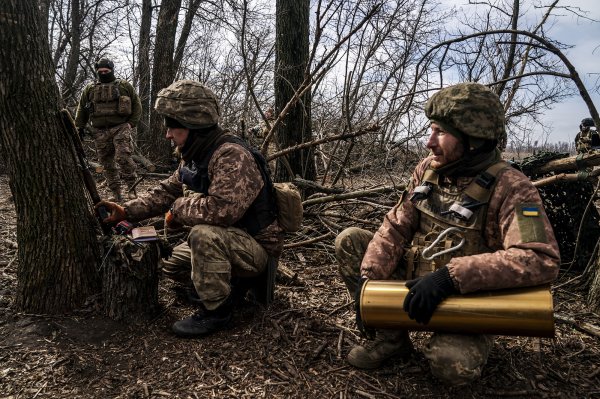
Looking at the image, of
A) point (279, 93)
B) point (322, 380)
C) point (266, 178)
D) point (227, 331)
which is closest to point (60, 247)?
point (227, 331)

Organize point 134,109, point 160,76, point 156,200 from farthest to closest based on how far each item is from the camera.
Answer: point 160,76, point 134,109, point 156,200

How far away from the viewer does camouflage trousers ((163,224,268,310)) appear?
9.93ft

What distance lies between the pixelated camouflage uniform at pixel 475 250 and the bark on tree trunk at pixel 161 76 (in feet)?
28.8

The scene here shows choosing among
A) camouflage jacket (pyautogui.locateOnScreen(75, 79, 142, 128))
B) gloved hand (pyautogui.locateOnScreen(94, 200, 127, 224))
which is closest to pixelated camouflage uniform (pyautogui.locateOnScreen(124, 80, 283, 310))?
gloved hand (pyautogui.locateOnScreen(94, 200, 127, 224))

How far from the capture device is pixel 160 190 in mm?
3619

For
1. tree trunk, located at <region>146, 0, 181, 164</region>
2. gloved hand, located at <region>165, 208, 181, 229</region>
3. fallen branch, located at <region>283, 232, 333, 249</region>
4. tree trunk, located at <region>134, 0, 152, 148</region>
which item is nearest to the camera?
gloved hand, located at <region>165, 208, 181, 229</region>

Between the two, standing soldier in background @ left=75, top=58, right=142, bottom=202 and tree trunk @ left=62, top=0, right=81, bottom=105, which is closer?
standing soldier in background @ left=75, top=58, right=142, bottom=202

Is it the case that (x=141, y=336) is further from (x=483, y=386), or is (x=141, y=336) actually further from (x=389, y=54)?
Result: (x=389, y=54)

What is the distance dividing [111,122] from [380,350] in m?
5.62

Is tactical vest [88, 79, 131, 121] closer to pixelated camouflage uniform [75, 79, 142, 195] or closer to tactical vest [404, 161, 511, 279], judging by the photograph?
pixelated camouflage uniform [75, 79, 142, 195]

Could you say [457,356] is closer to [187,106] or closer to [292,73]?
[187,106]

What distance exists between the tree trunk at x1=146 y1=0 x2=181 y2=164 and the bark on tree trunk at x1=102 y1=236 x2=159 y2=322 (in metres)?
7.76

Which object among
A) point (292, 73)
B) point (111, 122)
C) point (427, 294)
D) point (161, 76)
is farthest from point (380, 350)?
point (161, 76)

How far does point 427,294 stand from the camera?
7.36 feet
